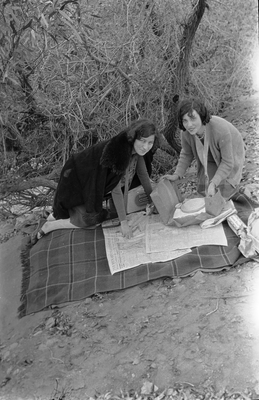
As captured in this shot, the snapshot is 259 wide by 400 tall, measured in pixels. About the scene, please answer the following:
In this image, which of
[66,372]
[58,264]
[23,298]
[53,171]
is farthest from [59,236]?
[66,372]

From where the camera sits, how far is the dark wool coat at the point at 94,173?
3500 mm

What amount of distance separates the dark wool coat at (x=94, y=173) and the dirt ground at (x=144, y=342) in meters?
0.97

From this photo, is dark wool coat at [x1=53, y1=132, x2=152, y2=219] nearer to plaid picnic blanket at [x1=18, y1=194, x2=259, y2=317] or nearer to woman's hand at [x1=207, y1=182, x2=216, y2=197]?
plaid picnic blanket at [x1=18, y1=194, x2=259, y2=317]

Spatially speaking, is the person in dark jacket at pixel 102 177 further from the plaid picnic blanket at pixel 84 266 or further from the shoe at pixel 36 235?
the plaid picnic blanket at pixel 84 266

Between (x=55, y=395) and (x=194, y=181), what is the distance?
296 cm

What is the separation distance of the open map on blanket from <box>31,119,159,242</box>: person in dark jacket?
126 millimetres

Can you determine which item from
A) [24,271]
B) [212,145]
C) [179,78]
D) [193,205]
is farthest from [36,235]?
[179,78]

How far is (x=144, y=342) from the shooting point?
2.72 m

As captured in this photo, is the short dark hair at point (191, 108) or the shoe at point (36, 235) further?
the shoe at point (36, 235)

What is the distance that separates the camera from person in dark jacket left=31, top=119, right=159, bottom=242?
→ 3.44 metres

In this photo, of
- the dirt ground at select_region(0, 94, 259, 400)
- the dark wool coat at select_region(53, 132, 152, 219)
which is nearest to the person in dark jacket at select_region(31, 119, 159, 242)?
the dark wool coat at select_region(53, 132, 152, 219)

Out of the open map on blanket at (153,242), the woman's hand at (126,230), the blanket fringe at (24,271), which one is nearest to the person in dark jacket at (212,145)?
the open map on blanket at (153,242)

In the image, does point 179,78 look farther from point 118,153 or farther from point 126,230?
point 126,230

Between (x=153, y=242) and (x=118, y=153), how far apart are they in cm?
83
